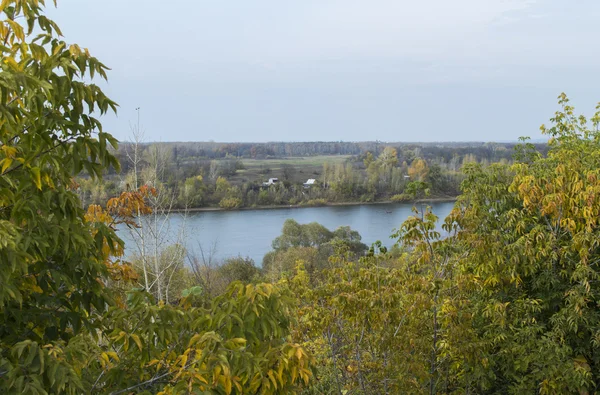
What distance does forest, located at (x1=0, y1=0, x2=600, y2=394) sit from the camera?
1.87 metres

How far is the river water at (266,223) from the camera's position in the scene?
2950 cm

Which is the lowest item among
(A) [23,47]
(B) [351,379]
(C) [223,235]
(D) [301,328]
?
(C) [223,235]

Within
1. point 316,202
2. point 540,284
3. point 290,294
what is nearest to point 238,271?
point 540,284

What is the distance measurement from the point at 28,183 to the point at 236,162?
52874mm

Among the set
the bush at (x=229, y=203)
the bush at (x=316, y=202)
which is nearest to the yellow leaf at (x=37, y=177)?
the bush at (x=229, y=203)

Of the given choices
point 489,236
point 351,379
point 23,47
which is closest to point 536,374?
point 489,236

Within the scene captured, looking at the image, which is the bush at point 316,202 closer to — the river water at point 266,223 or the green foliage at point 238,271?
the river water at point 266,223

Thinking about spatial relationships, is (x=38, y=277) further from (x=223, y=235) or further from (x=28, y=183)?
(x=223, y=235)

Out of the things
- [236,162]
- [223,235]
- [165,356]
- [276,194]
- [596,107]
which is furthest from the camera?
[236,162]

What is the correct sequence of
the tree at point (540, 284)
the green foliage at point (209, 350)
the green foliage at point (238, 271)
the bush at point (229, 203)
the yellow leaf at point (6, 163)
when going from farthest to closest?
the bush at point (229, 203) < the green foliage at point (238, 271) < the tree at point (540, 284) < the yellow leaf at point (6, 163) < the green foliage at point (209, 350)

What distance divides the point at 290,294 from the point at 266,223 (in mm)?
36433

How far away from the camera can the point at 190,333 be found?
2.28m

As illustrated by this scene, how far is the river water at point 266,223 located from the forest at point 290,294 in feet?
68.3

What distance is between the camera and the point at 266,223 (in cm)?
3862
